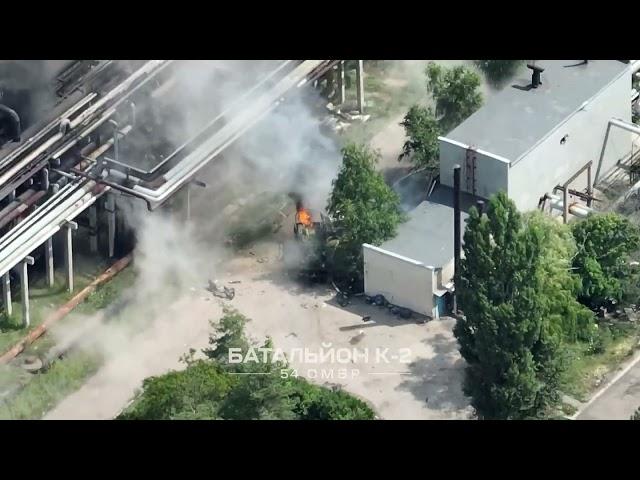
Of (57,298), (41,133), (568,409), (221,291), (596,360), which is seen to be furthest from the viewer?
(41,133)

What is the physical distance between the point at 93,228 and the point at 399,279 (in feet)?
28.2

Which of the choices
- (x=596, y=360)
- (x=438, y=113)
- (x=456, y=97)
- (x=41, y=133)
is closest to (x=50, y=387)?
(x=41, y=133)

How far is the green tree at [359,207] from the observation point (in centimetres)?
5156

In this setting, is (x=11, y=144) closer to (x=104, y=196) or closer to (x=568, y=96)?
(x=104, y=196)

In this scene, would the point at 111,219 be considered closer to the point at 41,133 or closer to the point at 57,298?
the point at 57,298

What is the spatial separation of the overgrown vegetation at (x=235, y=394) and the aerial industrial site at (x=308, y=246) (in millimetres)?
60

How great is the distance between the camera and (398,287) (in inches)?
2025

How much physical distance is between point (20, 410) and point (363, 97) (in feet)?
56.8

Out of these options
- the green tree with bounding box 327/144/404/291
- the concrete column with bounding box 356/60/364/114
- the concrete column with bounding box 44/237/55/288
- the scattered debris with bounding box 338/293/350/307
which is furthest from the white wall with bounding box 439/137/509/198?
the concrete column with bounding box 44/237/55/288

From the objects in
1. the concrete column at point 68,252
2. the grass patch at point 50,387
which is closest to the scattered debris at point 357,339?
the grass patch at point 50,387

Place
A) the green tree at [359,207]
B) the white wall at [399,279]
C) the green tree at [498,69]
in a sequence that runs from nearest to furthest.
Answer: the white wall at [399,279]
the green tree at [359,207]
the green tree at [498,69]

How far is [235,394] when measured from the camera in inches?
1806

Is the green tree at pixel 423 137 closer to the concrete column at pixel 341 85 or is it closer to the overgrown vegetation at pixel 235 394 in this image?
the concrete column at pixel 341 85

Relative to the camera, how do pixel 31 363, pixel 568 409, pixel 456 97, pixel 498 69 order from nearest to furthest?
pixel 568 409, pixel 31 363, pixel 456 97, pixel 498 69
